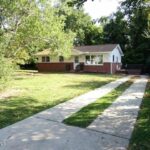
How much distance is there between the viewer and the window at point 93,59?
1399 inches

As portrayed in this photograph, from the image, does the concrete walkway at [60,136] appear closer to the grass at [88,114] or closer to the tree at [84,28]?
the grass at [88,114]

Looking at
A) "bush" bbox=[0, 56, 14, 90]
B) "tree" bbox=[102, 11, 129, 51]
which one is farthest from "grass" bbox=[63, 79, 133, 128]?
"tree" bbox=[102, 11, 129, 51]

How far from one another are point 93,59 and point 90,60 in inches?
16.5

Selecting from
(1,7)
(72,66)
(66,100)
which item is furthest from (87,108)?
(72,66)

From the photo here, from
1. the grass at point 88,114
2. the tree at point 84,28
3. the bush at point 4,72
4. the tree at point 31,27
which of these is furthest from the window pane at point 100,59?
the grass at point 88,114

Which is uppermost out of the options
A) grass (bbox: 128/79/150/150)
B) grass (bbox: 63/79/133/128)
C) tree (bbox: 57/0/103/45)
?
tree (bbox: 57/0/103/45)

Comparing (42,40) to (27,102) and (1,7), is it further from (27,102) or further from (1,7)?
(27,102)

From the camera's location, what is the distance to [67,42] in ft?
80.8

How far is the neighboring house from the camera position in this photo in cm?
3478

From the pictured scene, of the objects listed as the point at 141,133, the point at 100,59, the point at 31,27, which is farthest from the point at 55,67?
the point at 141,133

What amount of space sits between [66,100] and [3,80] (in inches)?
150

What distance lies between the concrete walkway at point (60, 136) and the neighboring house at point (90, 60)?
85.0 ft

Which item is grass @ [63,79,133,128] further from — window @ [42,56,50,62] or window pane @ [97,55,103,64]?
window @ [42,56,50,62]

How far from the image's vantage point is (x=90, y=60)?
36344mm
